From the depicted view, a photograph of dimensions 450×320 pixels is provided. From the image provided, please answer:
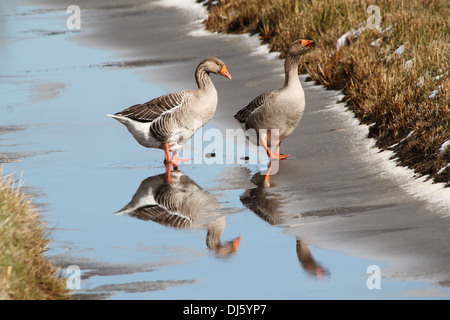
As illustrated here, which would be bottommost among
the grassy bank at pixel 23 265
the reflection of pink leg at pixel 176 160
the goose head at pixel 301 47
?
the reflection of pink leg at pixel 176 160

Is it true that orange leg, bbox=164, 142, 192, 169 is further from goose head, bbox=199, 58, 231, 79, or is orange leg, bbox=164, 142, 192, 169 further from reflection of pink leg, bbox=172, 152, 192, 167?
goose head, bbox=199, 58, 231, 79

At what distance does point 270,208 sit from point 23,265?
3.47 meters

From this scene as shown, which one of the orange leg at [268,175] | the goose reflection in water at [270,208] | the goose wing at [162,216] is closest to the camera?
the goose reflection in water at [270,208]

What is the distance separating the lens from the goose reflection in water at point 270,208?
6871 mm

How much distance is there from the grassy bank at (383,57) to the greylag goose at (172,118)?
2.56 m

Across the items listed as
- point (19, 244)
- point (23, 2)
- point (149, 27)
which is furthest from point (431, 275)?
point (23, 2)

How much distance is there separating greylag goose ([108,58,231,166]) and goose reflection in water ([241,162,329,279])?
1.43m

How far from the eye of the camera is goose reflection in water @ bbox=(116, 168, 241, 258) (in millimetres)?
7932

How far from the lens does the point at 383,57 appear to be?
47.4 ft

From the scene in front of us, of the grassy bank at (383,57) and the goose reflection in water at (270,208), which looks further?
the grassy bank at (383,57)

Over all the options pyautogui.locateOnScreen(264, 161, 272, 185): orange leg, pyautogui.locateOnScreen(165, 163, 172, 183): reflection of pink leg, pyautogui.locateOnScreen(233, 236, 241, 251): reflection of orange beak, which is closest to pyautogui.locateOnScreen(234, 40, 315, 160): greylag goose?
pyautogui.locateOnScreen(264, 161, 272, 185): orange leg

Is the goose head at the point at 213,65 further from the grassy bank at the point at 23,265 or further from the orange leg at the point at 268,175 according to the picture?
the grassy bank at the point at 23,265

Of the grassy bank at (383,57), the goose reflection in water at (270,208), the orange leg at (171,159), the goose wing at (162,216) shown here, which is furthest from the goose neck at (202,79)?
the goose wing at (162,216)

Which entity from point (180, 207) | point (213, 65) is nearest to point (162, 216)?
point (180, 207)
